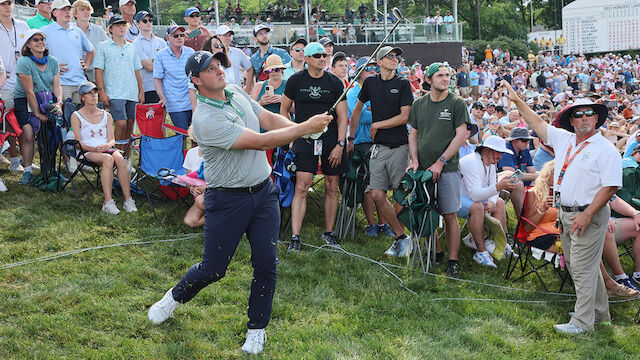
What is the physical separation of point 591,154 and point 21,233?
5.54 metres

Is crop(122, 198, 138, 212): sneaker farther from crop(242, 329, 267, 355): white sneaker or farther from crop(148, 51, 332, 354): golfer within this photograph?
crop(242, 329, 267, 355): white sneaker

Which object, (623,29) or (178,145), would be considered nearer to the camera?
(178,145)

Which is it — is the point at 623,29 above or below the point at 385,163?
above

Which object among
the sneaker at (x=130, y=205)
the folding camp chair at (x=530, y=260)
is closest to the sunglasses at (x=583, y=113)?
the folding camp chair at (x=530, y=260)

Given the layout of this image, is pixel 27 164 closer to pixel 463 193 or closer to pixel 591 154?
pixel 463 193

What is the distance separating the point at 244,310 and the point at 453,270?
89.7 inches

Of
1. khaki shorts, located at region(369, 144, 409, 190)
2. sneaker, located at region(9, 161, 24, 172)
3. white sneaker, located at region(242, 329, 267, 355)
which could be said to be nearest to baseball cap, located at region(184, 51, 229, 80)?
white sneaker, located at region(242, 329, 267, 355)

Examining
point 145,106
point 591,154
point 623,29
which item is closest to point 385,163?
point 591,154

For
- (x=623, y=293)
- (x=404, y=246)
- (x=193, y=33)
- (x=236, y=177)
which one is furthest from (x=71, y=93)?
(x=623, y=293)

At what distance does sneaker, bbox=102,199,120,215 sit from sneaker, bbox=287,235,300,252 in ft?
7.28

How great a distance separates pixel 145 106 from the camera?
8.47 metres

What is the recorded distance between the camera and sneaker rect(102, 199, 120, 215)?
7164 millimetres

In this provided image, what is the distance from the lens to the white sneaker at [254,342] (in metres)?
4.43

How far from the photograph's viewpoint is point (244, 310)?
511cm
